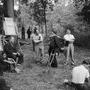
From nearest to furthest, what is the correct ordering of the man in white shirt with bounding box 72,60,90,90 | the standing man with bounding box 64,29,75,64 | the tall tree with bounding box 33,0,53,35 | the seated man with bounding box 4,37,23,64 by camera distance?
the man in white shirt with bounding box 72,60,90,90 < the seated man with bounding box 4,37,23,64 < the standing man with bounding box 64,29,75,64 < the tall tree with bounding box 33,0,53,35

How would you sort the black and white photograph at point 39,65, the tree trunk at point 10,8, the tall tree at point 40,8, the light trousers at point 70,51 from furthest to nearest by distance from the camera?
1. the tall tree at point 40,8
2. the tree trunk at point 10,8
3. the light trousers at point 70,51
4. the black and white photograph at point 39,65

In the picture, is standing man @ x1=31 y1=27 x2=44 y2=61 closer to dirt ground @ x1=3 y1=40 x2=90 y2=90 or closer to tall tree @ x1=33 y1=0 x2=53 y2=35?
dirt ground @ x1=3 y1=40 x2=90 y2=90

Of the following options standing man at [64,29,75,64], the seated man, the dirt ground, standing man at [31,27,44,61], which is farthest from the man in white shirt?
standing man at [31,27,44,61]

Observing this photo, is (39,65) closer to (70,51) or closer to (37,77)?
(70,51)

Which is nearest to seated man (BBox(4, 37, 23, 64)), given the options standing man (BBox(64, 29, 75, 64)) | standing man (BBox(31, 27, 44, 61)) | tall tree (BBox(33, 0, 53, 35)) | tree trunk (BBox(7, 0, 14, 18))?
standing man (BBox(31, 27, 44, 61))

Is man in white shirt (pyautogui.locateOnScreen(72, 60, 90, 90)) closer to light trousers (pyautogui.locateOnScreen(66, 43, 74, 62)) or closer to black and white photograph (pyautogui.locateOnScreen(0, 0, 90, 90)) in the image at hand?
black and white photograph (pyautogui.locateOnScreen(0, 0, 90, 90))

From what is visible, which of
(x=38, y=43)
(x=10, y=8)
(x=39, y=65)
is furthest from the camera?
(x=10, y=8)

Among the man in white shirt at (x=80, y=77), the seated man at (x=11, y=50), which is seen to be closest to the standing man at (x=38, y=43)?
the seated man at (x=11, y=50)

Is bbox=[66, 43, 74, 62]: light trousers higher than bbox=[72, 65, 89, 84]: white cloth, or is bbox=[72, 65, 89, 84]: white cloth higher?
bbox=[72, 65, 89, 84]: white cloth

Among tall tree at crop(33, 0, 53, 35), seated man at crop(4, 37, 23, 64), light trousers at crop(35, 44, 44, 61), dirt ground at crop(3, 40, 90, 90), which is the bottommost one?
dirt ground at crop(3, 40, 90, 90)

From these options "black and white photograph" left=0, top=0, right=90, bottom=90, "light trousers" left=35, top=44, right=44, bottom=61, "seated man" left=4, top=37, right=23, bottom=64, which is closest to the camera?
"black and white photograph" left=0, top=0, right=90, bottom=90

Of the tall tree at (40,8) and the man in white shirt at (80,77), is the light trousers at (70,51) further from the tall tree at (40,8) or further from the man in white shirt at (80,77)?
the tall tree at (40,8)

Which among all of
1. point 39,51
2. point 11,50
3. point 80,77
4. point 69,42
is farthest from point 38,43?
point 80,77

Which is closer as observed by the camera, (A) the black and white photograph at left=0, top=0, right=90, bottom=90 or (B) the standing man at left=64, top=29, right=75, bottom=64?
(A) the black and white photograph at left=0, top=0, right=90, bottom=90
